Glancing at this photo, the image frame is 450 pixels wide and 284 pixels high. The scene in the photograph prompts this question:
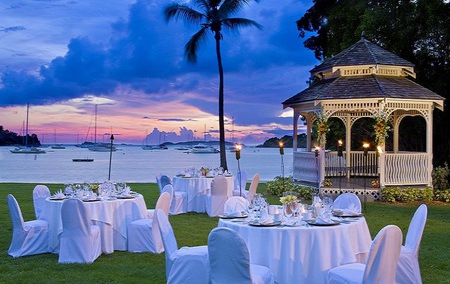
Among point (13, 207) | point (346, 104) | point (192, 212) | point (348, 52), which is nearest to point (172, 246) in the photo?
point (13, 207)

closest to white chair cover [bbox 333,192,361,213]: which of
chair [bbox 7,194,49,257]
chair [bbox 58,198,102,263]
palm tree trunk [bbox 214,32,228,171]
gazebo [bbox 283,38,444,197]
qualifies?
chair [bbox 58,198,102,263]

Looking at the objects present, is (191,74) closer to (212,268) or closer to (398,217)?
(398,217)

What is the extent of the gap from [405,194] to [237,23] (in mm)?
11942

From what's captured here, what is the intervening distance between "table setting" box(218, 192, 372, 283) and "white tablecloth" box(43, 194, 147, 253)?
3497 millimetres

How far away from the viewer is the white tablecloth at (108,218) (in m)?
9.87

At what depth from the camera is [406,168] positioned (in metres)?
18.6

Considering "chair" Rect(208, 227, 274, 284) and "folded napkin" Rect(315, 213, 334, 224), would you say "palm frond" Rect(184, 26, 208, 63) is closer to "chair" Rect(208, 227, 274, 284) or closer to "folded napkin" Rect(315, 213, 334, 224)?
"folded napkin" Rect(315, 213, 334, 224)

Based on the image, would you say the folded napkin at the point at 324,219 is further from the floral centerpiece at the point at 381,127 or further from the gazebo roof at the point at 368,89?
the gazebo roof at the point at 368,89

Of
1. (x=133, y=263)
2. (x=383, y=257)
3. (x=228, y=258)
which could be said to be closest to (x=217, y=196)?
(x=133, y=263)

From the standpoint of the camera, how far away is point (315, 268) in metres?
6.77

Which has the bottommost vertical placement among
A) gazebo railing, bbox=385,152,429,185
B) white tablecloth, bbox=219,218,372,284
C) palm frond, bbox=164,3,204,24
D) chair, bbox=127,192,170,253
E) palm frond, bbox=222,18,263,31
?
chair, bbox=127,192,170,253

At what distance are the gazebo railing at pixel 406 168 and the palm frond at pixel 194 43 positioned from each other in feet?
37.0

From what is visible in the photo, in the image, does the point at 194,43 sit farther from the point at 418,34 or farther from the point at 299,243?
the point at 299,243

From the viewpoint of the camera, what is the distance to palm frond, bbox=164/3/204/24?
83.9ft
